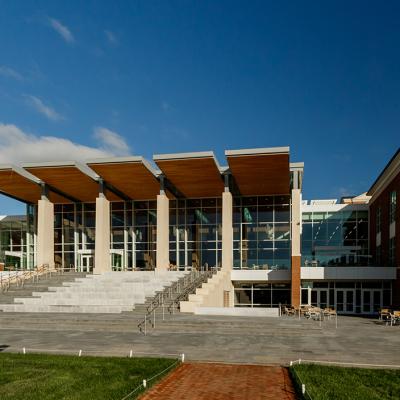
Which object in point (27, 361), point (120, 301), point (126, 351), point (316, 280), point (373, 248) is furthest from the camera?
point (373, 248)

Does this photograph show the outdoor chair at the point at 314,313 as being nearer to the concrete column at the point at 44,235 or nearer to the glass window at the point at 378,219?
the glass window at the point at 378,219

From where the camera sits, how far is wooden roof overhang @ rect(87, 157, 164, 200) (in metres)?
31.7

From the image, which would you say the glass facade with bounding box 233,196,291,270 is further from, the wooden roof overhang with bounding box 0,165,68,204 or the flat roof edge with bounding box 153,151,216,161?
the wooden roof overhang with bounding box 0,165,68,204

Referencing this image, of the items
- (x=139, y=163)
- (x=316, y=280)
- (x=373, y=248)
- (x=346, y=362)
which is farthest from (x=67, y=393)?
(x=373, y=248)

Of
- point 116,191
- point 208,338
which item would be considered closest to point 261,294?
point 116,191

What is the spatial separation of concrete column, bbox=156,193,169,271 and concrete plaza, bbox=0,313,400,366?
38.1ft

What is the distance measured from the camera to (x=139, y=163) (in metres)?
31.5

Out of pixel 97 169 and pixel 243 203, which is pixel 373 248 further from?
pixel 97 169

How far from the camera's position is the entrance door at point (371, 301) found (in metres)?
33.2

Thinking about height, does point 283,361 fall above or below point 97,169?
below

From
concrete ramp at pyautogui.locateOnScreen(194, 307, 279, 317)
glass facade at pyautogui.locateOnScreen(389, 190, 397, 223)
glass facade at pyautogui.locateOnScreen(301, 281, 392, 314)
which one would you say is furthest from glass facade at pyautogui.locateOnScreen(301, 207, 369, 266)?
concrete ramp at pyautogui.locateOnScreen(194, 307, 279, 317)

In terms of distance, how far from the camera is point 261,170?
102ft

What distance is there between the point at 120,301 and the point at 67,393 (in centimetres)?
1609

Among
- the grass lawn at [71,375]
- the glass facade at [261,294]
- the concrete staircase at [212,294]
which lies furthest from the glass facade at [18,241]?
the grass lawn at [71,375]
